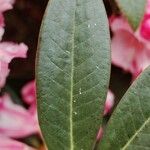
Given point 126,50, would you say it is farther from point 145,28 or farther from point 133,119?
point 133,119

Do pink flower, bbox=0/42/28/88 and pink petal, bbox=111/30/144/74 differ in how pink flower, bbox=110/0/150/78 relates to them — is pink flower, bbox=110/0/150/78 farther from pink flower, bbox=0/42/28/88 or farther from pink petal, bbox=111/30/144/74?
pink flower, bbox=0/42/28/88

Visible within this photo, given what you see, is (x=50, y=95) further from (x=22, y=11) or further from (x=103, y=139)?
(x=22, y=11)

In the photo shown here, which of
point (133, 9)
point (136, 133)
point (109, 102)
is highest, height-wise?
point (133, 9)

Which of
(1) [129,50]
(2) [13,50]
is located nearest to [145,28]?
(1) [129,50]

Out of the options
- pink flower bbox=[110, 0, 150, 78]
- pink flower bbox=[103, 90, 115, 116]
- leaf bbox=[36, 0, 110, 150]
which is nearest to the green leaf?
leaf bbox=[36, 0, 110, 150]

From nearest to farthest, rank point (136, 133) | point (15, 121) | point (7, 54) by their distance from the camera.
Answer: point (136, 133), point (7, 54), point (15, 121)

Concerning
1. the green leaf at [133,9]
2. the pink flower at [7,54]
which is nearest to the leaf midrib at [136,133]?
the green leaf at [133,9]
